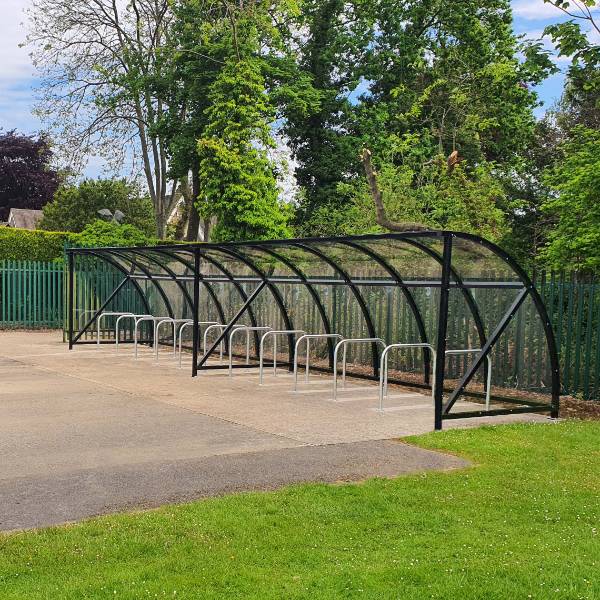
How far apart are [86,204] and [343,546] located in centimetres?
4065

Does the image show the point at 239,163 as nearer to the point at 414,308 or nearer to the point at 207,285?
the point at 207,285

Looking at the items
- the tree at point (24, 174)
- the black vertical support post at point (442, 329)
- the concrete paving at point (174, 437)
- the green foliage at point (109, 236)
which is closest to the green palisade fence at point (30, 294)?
the green foliage at point (109, 236)

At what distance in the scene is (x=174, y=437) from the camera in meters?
8.39

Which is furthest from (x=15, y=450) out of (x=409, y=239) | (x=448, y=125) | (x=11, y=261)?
(x=448, y=125)

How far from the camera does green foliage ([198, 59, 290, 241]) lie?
993 inches

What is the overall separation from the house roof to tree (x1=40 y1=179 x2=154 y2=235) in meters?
8.66

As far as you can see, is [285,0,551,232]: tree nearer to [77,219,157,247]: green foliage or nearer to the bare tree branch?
[77,219,157,247]: green foliage

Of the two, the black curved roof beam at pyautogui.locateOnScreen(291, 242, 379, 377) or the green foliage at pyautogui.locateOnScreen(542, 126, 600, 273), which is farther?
the black curved roof beam at pyautogui.locateOnScreen(291, 242, 379, 377)

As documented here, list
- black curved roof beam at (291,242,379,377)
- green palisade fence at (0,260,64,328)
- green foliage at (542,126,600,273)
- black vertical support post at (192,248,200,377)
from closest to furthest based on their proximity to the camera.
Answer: green foliage at (542,126,600,273)
black vertical support post at (192,248,200,377)
black curved roof beam at (291,242,379,377)
green palisade fence at (0,260,64,328)

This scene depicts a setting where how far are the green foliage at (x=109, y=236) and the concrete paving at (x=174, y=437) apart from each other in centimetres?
976

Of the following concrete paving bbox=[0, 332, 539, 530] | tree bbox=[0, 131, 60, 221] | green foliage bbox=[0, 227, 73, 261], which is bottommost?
concrete paving bbox=[0, 332, 539, 530]

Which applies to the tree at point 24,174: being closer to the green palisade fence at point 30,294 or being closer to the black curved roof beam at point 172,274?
the green palisade fence at point 30,294

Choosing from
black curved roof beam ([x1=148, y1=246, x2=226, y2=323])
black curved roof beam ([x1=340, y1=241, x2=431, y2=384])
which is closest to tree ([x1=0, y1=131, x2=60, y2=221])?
black curved roof beam ([x1=148, y1=246, x2=226, y2=323])

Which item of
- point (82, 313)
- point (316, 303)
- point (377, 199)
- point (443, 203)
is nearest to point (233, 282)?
point (316, 303)
